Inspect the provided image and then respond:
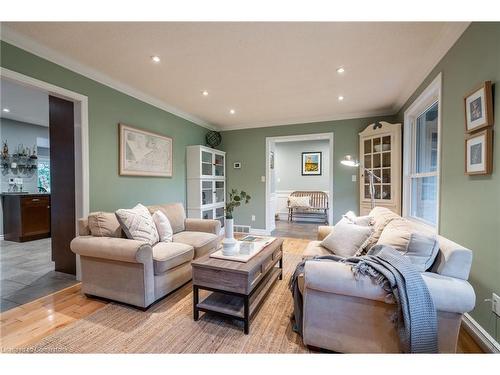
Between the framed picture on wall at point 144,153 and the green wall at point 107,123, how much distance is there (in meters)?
0.09

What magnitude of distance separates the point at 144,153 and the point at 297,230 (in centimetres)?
366

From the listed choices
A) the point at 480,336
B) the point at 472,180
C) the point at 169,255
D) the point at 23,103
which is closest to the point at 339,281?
the point at 480,336

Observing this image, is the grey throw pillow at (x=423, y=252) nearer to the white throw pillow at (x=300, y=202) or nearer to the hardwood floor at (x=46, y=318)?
the hardwood floor at (x=46, y=318)

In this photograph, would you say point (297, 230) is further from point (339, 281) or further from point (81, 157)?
point (81, 157)

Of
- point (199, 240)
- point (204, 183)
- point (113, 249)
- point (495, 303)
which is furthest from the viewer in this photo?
point (204, 183)

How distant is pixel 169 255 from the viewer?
2.09 meters

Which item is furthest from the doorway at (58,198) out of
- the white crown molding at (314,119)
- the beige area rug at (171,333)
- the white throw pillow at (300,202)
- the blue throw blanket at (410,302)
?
the white throw pillow at (300,202)

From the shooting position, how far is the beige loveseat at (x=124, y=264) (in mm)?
1914

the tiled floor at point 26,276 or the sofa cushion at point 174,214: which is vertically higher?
the sofa cushion at point 174,214

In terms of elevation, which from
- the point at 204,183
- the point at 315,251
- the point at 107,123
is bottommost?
the point at 315,251

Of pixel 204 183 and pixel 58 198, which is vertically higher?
pixel 204 183

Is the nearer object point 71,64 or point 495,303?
point 495,303

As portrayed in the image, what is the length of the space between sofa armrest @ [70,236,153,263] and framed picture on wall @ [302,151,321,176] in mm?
5797
